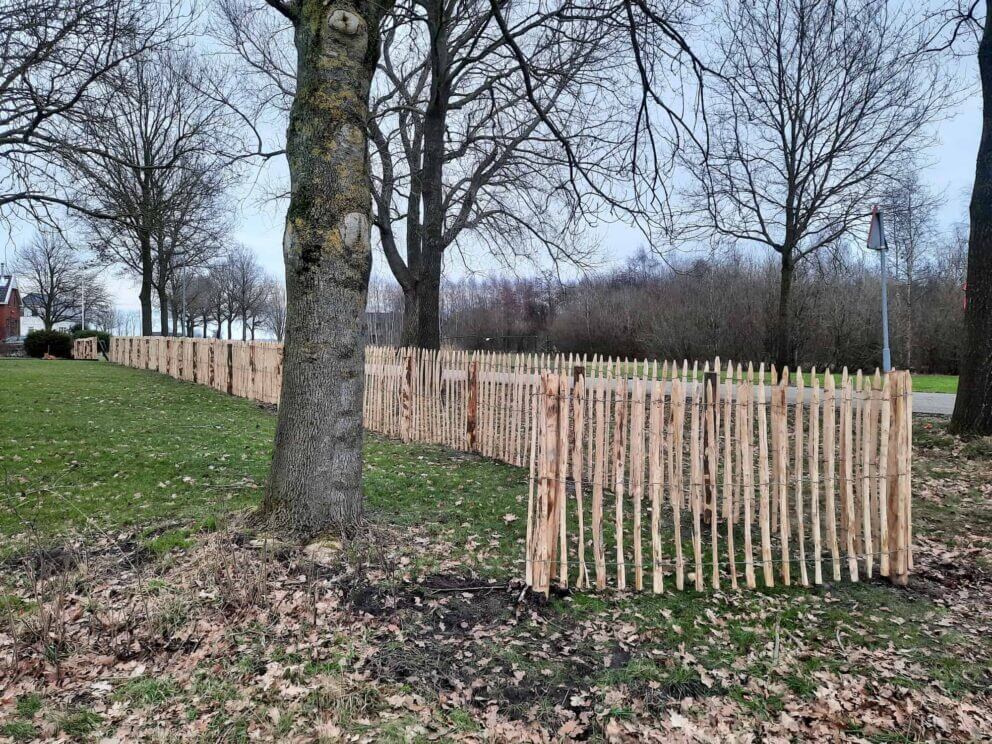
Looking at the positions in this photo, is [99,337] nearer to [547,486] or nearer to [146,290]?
Result: [146,290]

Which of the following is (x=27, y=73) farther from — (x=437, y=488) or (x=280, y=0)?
(x=437, y=488)

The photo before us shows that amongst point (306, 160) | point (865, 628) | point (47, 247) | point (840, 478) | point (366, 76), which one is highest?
point (47, 247)

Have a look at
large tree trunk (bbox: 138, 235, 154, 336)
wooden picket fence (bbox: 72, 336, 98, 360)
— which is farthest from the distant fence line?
wooden picket fence (bbox: 72, 336, 98, 360)

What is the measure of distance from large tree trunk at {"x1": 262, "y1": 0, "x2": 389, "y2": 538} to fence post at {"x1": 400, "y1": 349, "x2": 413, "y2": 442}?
19.7 feet

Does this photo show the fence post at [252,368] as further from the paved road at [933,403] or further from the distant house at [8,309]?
the distant house at [8,309]

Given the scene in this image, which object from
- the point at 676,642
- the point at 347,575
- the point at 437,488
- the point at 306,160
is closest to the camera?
the point at 676,642

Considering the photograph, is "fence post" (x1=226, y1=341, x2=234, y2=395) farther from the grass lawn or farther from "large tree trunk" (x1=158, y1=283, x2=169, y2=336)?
"large tree trunk" (x1=158, y1=283, x2=169, y2=336)

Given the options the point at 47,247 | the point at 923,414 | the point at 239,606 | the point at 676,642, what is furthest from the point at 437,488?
the point at 47,247

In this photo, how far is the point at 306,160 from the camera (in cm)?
441

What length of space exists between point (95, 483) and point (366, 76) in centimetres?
498

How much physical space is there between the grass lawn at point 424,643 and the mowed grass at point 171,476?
74 mm

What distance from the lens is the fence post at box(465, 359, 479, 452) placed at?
30.9 feet

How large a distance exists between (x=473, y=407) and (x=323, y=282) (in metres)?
5.33

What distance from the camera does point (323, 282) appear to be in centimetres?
436
